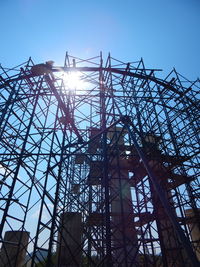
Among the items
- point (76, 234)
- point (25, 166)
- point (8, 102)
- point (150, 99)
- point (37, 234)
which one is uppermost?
point (150, 99)

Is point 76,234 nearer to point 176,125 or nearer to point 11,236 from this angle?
point 11,236

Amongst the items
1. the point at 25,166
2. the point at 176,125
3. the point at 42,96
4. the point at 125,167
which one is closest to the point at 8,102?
the point at 42,96

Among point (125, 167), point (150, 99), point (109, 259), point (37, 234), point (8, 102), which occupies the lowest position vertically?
point (109, 259)

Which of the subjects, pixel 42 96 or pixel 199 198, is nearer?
pixel 199 198

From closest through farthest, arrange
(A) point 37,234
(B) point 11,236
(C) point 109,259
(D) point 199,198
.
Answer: (C) point 109,259 < (A) point 37,234 < (B) point 11,236 < (D) point 199,198

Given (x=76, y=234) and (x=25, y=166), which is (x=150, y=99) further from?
(x=76, y=234)

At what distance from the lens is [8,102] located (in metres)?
9.38

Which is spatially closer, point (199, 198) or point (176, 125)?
point (199, 198)

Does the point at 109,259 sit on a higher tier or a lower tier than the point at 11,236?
lower

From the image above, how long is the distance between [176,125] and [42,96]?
28.2 feet

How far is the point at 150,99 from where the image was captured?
11.2 metres

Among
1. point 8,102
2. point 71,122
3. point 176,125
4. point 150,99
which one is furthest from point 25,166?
point 176,125

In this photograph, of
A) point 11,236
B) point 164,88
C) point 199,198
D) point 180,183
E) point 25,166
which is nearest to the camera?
point 25,166

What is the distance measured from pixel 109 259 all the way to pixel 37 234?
109 inches
